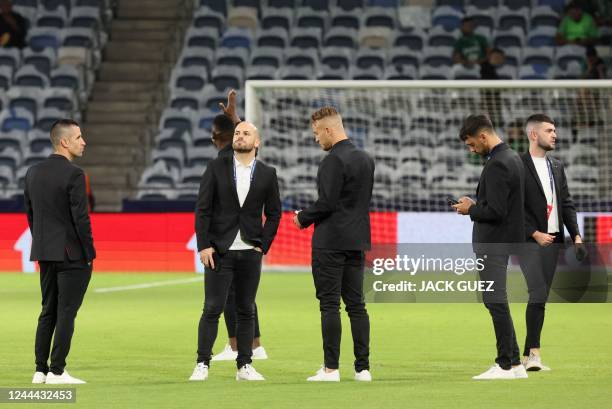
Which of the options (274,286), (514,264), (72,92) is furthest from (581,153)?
(514,264)

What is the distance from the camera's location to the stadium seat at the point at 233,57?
2733 centimetres

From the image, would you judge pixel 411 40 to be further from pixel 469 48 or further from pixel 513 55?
pixel 513 55

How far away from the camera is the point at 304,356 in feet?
38.2

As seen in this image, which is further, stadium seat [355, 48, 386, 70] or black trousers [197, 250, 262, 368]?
stadium seat [355, 48, 386, 70]

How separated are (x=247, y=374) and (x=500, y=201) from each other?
2157 millimetres

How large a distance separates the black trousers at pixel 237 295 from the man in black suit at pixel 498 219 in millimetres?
1529

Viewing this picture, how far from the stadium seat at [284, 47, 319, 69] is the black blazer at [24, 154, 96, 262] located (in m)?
17.3

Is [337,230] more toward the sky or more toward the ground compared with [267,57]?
more toward the ground

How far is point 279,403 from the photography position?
28.8 feet

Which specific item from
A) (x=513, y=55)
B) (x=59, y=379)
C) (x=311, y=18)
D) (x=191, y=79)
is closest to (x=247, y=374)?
(x=59, y=379)

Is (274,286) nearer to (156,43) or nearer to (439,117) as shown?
(439,117)

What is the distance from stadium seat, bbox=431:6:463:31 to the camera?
1085 inches

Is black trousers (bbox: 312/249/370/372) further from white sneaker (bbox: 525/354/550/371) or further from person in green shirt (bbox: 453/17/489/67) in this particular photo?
person in green shirt (bbox: 453/17/489/67)

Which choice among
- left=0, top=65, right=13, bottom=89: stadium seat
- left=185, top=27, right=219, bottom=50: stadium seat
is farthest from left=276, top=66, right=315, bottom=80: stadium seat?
left=0, top=65, right=13, bottom=89: stadium seat
